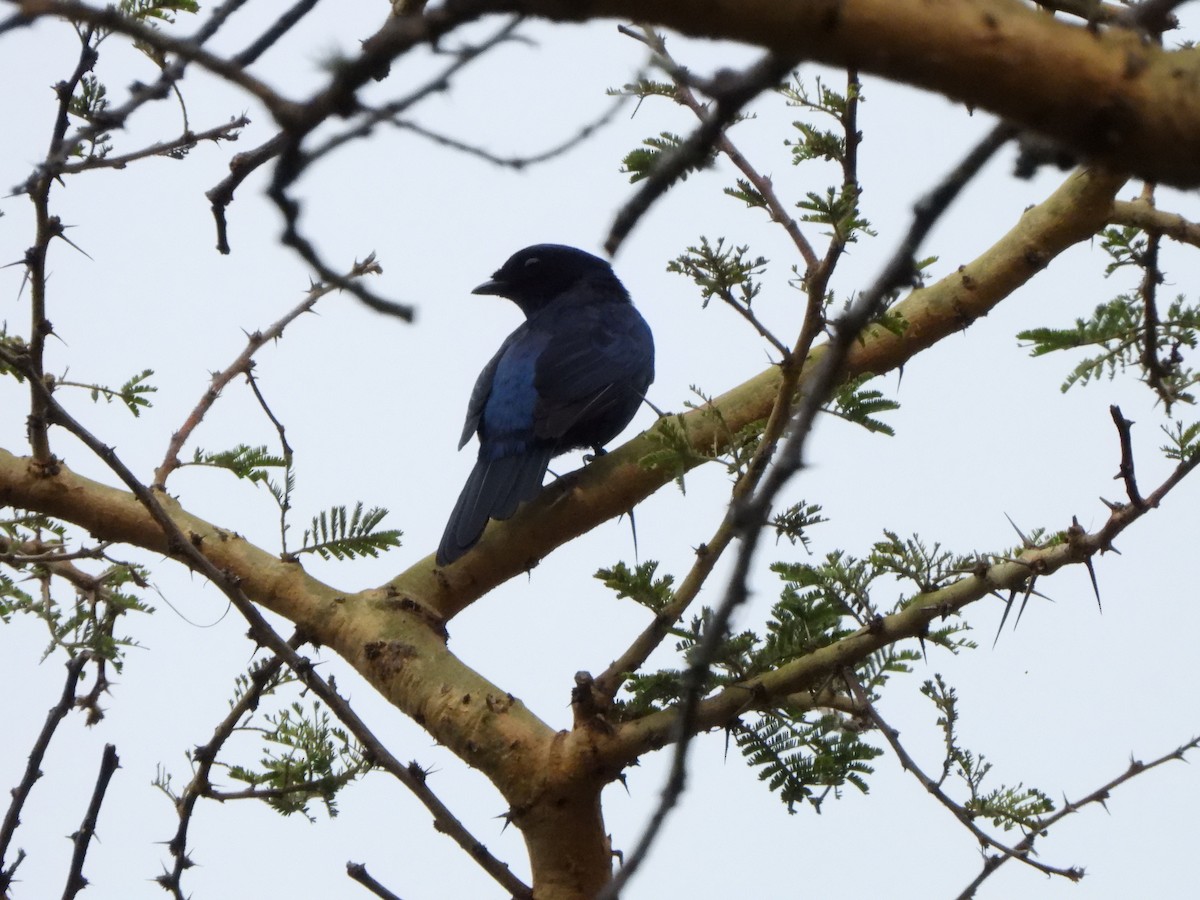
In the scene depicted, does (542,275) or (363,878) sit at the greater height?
(542,275)

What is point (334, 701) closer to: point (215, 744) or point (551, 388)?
point (215, 744)

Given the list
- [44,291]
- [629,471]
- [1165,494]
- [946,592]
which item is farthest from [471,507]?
[1165,494]

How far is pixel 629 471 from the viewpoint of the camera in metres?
4.65

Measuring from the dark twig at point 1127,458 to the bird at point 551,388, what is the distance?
2478 millimetres

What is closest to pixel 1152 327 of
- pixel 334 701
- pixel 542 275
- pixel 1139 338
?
pixel 1139 338

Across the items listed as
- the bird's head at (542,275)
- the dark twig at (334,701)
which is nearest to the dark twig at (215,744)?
the dark twig at (334,701)

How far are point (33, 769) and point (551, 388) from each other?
11.7ft

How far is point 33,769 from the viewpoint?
3.01 metres

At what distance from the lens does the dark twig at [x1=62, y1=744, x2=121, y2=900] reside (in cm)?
288

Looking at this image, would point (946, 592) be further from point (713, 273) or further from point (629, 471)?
point (629, 471)

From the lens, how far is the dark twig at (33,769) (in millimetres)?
2849

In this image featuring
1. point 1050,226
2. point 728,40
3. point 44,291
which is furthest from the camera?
point 1050,226

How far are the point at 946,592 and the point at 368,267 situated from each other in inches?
94.0

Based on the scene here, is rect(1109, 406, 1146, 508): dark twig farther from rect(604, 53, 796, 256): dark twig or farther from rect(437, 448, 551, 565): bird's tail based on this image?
rect(437, 448, 551, 565): bird's tail
